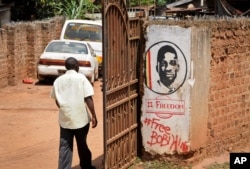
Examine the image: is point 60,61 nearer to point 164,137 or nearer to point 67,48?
point 67,48

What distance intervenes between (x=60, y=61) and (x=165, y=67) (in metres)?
9.92

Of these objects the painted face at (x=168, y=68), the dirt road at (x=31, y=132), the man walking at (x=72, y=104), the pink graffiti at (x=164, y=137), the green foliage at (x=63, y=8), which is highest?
the green foliage at (x=63, y=8)

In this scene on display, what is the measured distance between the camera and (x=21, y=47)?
1728 centimetres

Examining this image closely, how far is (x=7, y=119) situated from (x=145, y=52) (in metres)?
5.48

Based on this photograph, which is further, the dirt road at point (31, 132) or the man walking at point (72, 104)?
the dirt road at point (31, 132)

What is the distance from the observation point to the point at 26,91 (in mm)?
16000

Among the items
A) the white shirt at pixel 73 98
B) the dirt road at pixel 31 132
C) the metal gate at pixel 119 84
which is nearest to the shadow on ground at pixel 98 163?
the dirt road at pixel 31 132


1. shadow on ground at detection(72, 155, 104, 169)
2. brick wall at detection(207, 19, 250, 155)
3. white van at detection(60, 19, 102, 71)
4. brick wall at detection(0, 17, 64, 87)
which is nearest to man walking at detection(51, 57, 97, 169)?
shadow on ground at detection(72, 155, 104, 169)

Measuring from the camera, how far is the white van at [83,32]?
19781 mm

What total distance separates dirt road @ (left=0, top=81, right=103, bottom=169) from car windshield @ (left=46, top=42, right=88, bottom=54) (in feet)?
5.87

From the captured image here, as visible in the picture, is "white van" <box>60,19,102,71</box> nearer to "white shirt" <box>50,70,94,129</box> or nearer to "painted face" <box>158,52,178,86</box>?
"painted face" <box>158,52,178,86</box>

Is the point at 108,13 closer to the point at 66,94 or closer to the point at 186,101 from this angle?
the point at 66,94

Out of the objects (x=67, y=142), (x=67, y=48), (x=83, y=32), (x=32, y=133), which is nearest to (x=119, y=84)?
(x=67, y=142)

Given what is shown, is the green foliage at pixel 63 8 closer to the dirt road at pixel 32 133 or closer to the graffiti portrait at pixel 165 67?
the dirt road at pixel 32 133
